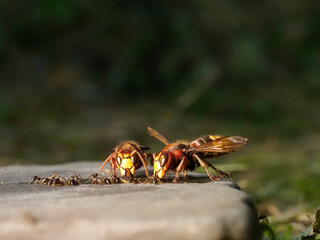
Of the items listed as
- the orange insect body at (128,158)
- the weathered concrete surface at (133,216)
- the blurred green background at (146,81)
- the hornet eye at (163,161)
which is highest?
the blurred green background at (146,81)

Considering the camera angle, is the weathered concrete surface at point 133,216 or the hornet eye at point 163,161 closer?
the weathered concrete surface at point 133,216

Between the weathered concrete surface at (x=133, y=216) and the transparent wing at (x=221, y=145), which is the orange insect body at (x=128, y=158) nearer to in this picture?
the transparent wing at (x=221, y=145)

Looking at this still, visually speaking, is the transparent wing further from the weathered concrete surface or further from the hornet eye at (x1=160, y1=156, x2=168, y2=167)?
the weathered concrete surface

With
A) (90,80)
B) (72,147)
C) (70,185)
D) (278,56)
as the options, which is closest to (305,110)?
(278,56)

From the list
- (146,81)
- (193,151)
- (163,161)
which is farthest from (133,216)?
(146,81)

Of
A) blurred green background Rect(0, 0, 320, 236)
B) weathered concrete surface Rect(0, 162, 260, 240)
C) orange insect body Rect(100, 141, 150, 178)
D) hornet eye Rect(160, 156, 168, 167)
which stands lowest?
weathered concrete surface Rect(0, 162, 260, 240)

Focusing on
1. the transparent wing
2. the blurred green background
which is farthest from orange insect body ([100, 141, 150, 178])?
the blurred green background

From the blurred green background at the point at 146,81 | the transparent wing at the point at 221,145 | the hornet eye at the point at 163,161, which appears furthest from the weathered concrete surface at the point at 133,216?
the blurred green background at the point at 146,81

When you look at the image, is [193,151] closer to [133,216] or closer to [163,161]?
[163,161]
